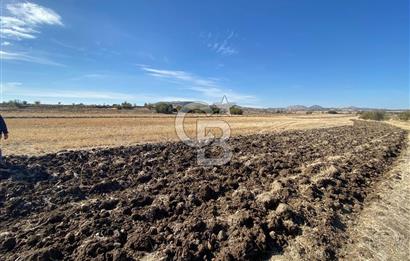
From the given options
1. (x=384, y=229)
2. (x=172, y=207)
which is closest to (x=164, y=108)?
(x=172, y=207)

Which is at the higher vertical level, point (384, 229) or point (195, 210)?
point (195, 210)

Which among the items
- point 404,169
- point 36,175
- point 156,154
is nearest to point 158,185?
point 36,175

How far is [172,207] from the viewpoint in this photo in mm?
6137

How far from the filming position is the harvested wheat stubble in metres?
4.62

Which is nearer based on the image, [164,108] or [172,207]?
[172,207]

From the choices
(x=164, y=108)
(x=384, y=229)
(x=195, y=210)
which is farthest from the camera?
(x=164, y=108)

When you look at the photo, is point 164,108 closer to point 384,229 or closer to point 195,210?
point 195,210

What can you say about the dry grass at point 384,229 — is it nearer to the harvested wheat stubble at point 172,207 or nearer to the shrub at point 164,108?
the harvested wheat stubble at point 172,207

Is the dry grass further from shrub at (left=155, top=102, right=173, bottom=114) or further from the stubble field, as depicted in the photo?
shrub at (left=155, top=102, right=173, bottom=114)

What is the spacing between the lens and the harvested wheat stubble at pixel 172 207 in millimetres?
4625

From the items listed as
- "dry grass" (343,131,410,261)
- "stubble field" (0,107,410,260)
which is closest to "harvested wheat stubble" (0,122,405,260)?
A: "stubble field" (0,107,410,260)

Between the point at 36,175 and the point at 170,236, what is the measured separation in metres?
5.59

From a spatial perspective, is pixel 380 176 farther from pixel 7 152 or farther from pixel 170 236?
pixel 7 152

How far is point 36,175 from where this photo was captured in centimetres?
848
